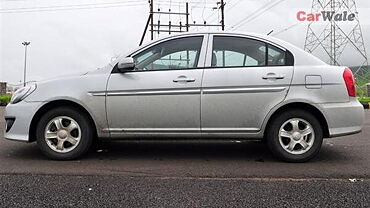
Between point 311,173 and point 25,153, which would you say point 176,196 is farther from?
point 25,153

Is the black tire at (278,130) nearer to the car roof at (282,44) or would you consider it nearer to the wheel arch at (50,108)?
the car roof at (282,44)

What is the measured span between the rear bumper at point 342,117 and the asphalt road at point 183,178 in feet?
1.30

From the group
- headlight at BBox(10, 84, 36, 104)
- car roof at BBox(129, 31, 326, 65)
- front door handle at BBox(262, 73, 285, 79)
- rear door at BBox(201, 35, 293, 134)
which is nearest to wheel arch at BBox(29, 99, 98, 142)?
headlight at BBox(10, 84, 36, 104)

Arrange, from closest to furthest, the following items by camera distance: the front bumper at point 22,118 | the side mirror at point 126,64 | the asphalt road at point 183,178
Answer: the asphalt road at point 183,178, the side mirror at point 126,64, the front bumper at point 22,118

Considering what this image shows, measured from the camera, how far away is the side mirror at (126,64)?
444cm

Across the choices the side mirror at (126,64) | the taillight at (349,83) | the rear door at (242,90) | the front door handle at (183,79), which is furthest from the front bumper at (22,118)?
the taillight at (349,83)

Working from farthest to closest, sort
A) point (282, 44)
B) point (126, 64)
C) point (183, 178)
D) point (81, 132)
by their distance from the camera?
point (282, 44) → point (81, 132) → point (126, 64) → point (183, 178)

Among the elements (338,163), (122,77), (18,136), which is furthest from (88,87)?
(338,163)

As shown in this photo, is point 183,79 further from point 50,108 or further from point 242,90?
point 50,108

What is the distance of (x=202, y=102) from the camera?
448 cm

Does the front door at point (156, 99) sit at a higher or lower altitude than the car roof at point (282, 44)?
lower

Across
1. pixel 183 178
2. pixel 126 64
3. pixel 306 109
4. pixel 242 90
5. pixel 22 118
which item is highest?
pixel 126 64

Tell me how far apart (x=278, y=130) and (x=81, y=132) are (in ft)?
7.62

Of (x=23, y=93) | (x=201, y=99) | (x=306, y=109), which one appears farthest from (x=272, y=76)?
(x=23, y=93)
